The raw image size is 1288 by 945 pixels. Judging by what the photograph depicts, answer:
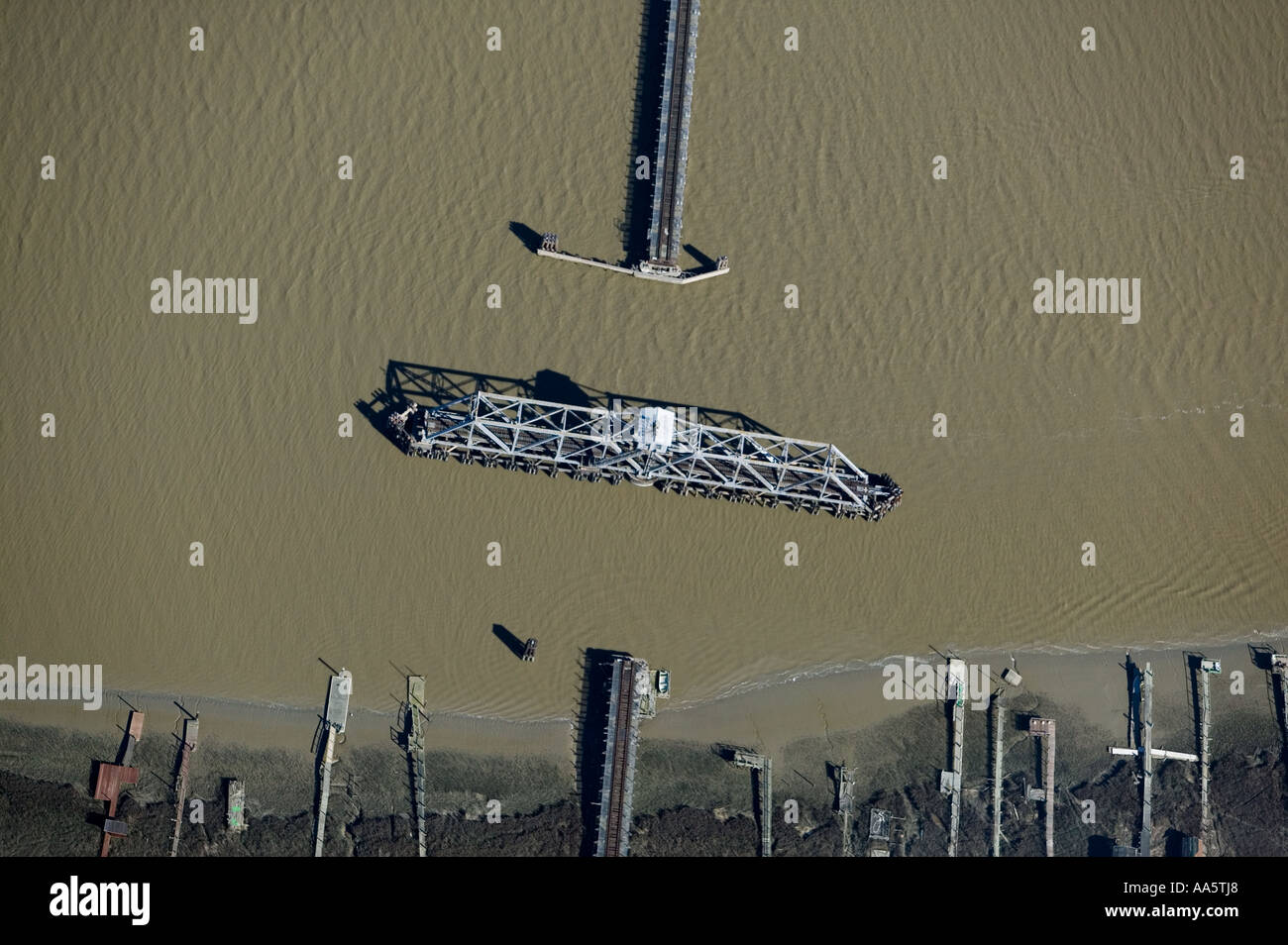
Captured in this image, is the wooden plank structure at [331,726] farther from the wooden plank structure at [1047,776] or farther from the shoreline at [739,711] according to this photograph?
the wooden plank structure at [1047,776]

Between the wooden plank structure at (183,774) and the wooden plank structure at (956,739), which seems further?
the wooden plank structure at (956,739)

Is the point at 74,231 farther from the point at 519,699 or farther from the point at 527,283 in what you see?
the point at 519,699

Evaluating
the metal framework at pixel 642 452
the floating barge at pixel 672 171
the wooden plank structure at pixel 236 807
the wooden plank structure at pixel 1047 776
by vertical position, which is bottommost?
the wooden plank structure at pixel 236 807

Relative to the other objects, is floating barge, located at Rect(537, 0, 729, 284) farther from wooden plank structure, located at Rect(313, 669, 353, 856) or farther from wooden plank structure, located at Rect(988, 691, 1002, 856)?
wooden plank structure, located at Rect(988, 691, 1002, 856)

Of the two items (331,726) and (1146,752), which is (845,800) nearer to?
(1146,752)

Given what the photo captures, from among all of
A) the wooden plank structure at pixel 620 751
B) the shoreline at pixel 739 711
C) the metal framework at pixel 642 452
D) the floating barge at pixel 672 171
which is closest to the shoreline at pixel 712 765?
→ the shoreline at pixel 739 711

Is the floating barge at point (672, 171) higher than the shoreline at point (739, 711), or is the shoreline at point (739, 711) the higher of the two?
the floating barge at point (672, 171)

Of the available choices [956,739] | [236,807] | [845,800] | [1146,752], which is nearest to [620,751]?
[845,800]
